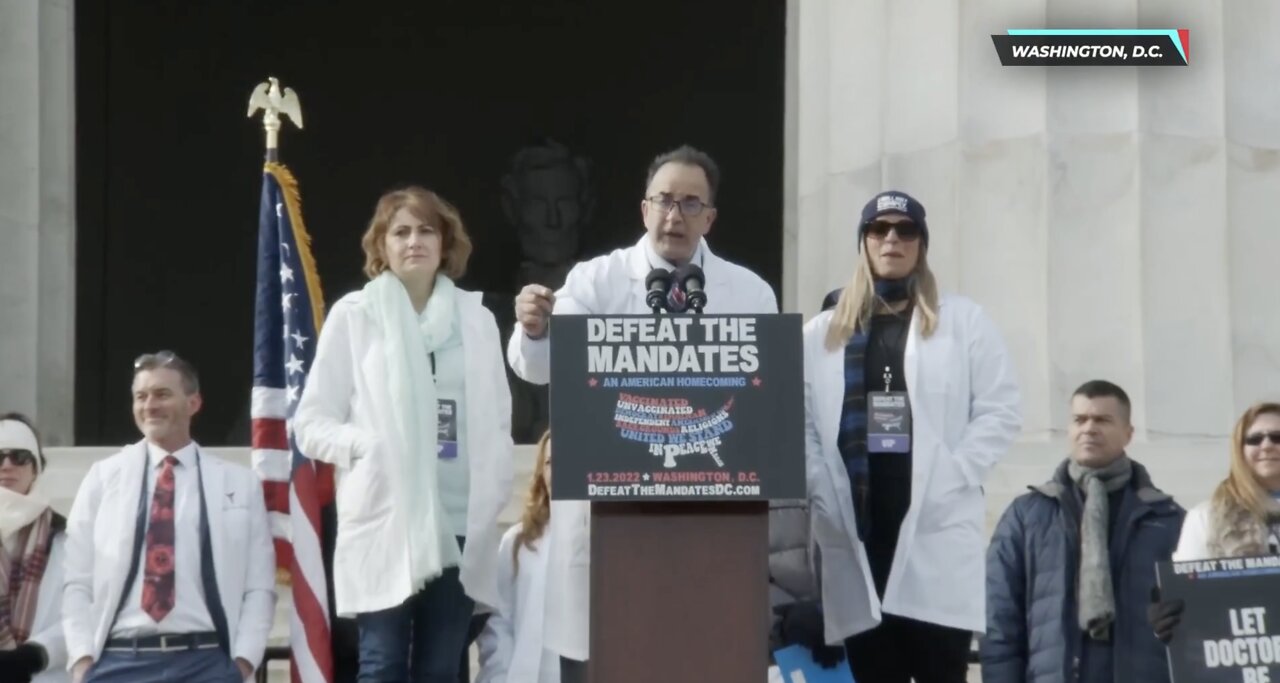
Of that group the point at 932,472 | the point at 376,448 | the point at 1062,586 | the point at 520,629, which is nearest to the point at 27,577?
the point at 376,448

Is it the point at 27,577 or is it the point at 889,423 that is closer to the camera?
the point at 889,423

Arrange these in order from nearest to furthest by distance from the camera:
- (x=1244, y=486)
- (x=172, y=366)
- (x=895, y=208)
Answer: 1. (x=895, y=208)
2. (x=1244, y=486)
3. (x=172, y=366)

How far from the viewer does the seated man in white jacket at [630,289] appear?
8305 mm

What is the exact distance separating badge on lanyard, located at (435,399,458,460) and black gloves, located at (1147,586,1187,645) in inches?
86.0

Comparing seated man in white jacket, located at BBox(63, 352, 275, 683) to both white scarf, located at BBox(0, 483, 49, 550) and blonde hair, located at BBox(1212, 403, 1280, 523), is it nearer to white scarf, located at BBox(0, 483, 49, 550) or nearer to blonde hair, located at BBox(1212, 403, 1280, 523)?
white scarf, located at BBox(0, 483, 49, 550)

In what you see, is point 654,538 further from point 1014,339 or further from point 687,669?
point 1014,339

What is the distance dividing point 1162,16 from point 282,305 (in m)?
3.99

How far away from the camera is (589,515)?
8203 mm

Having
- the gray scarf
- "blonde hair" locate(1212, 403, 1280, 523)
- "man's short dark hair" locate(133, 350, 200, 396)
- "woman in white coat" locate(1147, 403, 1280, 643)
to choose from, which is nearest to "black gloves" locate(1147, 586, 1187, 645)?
"woman in white coat" locate(1147, 403, 1280, 643)

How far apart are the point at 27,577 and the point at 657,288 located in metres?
2.70

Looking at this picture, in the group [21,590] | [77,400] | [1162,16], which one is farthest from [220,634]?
[77,400]

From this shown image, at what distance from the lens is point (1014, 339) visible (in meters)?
11.6

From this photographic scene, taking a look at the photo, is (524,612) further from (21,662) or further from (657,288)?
(657,288)

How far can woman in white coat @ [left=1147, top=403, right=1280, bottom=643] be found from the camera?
28.5 feet
